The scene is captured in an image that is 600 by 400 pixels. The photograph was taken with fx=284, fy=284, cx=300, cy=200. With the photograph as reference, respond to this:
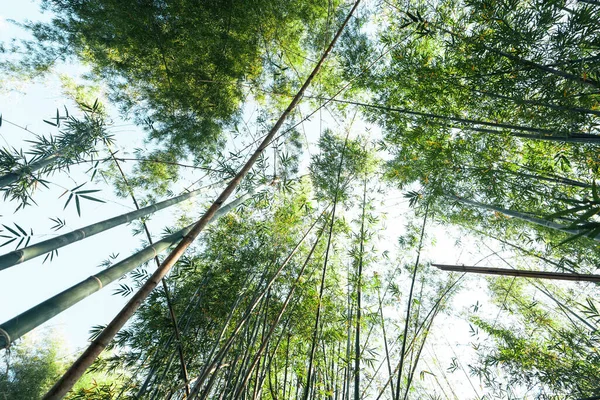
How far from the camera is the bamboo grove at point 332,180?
111 inches

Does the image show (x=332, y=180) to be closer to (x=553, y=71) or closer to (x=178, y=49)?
(x=553, y=71)

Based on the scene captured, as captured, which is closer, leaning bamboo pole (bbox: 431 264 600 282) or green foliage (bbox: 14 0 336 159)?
leaning bamboo pole (bbox: 431 264 600 282)

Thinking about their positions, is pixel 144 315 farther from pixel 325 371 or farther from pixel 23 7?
pixel 23 7

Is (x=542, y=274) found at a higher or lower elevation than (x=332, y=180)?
lower

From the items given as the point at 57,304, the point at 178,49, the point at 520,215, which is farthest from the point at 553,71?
the point at 178,49

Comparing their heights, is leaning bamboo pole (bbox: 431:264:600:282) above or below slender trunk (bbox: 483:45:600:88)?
below

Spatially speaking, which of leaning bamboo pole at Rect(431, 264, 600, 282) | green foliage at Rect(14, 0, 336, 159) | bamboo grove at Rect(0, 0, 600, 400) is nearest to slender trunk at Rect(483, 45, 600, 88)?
bamboo grove at Rect(0, 0, 600, 400)

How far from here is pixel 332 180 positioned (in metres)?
4.46

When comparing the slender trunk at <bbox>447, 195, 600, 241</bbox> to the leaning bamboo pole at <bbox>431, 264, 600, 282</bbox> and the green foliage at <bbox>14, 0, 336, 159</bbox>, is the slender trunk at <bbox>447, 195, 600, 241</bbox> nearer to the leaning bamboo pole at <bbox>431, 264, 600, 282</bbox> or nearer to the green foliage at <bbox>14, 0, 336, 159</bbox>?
the leaning bamboo pole at <bbox>431, 264, 600, 282</bbox>

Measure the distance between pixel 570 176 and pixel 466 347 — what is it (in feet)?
9.30

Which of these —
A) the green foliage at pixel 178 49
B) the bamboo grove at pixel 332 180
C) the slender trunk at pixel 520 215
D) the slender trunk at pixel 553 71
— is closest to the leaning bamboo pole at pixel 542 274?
the bamboo grove at pixel 332 180

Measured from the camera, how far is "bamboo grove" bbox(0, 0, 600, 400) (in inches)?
111

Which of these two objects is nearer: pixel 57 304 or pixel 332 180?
pixel 57 304

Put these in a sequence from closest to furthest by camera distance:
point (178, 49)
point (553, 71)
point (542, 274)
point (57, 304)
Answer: point (542, 274)
point (57, 304)
point (553, 71)
point (178, 49)
